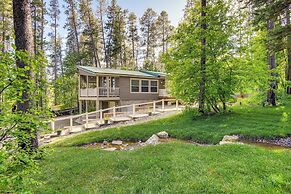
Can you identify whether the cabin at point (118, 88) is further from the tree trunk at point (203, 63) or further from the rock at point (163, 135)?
the rock at point (163, 135)

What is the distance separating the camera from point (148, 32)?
113 ft

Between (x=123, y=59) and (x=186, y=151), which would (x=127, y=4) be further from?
(x=186, y=151)

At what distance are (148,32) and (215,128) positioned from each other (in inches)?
1090

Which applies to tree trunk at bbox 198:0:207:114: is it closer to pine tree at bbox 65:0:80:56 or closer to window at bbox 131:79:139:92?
window at bbox 131:79:139:92

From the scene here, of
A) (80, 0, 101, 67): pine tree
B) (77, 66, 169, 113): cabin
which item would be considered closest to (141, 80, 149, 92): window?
(77, 66, 169, 113): cabin

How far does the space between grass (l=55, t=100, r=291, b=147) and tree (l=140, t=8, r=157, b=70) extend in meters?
22.6

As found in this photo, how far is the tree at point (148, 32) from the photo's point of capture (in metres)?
33.9

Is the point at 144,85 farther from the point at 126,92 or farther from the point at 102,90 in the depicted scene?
the point at 102,90

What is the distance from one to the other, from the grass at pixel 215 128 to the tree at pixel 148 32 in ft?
74.2

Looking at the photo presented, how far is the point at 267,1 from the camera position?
797cm

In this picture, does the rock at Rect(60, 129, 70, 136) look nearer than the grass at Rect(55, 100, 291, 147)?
No

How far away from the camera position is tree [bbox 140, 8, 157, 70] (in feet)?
111

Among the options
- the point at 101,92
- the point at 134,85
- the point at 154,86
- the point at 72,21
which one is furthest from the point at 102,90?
the point at 72,21

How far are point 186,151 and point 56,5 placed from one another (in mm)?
32077
